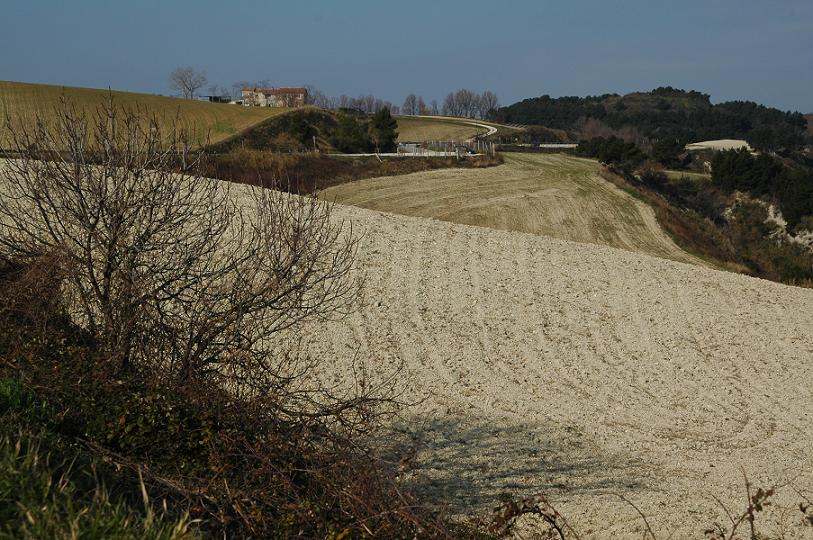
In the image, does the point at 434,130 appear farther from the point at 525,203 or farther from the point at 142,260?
the point at 142,260

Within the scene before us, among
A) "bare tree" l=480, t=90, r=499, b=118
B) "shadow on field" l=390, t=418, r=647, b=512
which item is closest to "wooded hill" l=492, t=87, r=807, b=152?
"bare tree" l=480, t=90, r=499, b=118

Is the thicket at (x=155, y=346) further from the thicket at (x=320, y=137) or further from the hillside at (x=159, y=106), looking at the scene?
the hillside at (x=159, y=106)

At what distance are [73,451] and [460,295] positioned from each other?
16752 mm

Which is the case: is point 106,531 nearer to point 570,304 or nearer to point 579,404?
point 579,404

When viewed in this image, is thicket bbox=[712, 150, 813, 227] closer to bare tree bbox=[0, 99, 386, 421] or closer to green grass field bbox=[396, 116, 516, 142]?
green grass field bbox=[396, 116, 516, 142]

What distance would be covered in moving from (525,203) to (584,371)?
25519 mm

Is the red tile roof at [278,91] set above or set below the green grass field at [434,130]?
above

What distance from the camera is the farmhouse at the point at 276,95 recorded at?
128m

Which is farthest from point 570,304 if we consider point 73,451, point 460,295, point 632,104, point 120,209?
point 632,104

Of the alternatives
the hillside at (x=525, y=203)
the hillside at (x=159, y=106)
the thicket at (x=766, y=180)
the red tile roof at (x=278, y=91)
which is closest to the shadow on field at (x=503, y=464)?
the hillside at (x=525, y=203)

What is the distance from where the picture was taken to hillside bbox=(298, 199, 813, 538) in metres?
12.2

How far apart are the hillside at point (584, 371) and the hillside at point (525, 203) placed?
8146 mm

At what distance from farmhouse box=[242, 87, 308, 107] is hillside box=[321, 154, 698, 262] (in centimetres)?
8174

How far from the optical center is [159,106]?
68688mm
